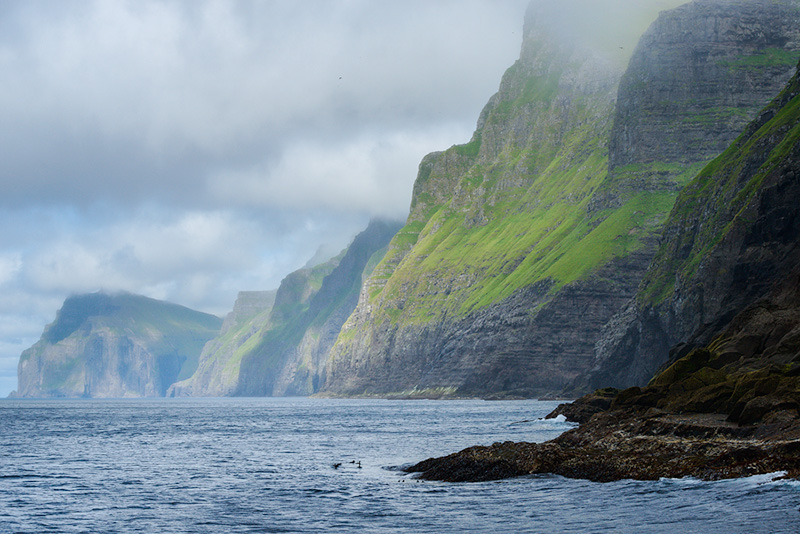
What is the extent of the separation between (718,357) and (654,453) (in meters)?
34.4

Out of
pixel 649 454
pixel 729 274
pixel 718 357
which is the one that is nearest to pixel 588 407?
pixel 718 357

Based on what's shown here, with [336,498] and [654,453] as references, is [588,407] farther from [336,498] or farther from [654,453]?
[336,498]

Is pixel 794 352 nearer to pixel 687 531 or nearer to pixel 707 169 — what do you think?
pixel 687 531

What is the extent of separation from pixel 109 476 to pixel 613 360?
143628 millimetres

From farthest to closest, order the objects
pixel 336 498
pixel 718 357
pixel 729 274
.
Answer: pixel 729 274 < pixel 718 357 < pixel 336 498

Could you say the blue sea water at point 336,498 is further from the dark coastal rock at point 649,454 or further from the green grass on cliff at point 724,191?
the green grass on cliff at point 724,191

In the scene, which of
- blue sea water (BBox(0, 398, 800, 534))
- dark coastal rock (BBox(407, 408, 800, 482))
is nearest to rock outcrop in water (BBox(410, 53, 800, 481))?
dark coastal rock (BBox(407, 408, 800, 482))

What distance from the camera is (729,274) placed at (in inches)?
5094

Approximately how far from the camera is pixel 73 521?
4266cm

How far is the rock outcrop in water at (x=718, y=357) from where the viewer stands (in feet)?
153

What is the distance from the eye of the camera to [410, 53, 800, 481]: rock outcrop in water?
4669cm

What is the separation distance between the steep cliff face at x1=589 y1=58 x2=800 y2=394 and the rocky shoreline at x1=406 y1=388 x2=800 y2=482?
802cm

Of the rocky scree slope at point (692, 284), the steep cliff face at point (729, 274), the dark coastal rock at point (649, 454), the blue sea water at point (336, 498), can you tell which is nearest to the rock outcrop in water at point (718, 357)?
the dark coastal rock at point (649, 454)

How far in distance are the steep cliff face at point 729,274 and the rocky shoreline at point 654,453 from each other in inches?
316
